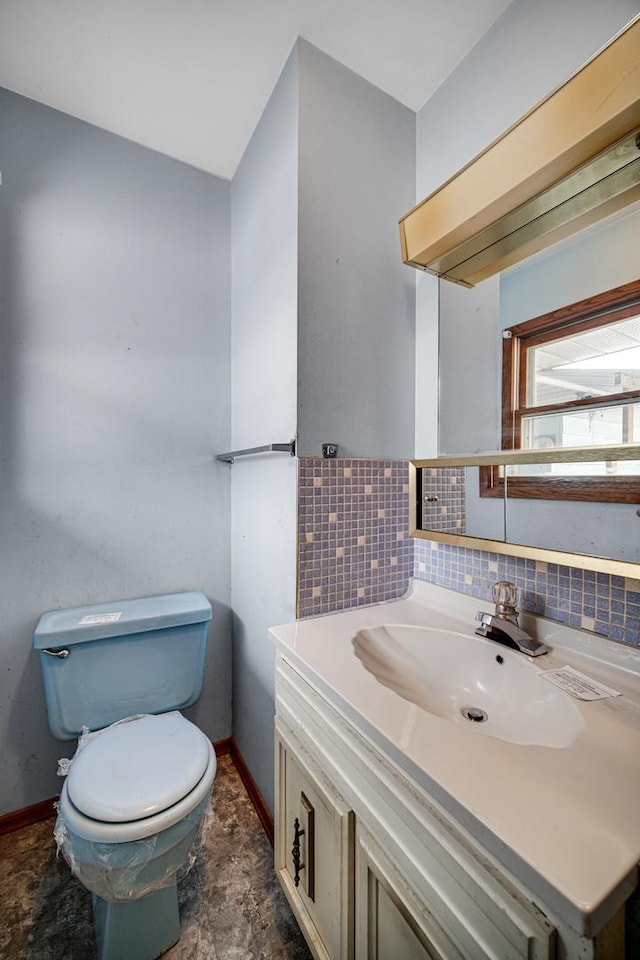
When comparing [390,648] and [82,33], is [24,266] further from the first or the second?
[390,648]

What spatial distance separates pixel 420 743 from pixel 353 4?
69.8 inches

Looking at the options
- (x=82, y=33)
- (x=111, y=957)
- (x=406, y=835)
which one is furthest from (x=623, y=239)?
(x=111, y=957)

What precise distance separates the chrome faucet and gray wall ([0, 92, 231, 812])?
108cm

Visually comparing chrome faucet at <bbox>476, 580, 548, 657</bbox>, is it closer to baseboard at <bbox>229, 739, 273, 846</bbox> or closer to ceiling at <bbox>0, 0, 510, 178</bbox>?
baseboard at <bbox>229, 739, 273, 846</bbox>

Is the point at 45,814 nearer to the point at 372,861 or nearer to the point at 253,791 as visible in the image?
the point at 253,791

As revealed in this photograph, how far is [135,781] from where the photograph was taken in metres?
0.96

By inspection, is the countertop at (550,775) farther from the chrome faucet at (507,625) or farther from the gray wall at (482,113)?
the gray wall at (482,113)

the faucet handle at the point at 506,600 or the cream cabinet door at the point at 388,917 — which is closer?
the cream cabinet door at the point at 388,917

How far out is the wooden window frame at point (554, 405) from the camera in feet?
2.66

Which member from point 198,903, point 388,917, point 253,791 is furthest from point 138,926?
point 388,917

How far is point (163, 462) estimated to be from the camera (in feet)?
5.08

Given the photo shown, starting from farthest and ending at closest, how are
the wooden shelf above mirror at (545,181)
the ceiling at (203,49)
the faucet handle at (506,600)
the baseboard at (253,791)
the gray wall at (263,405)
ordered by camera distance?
the baseboard at (253,791)
the gray wall at (263,405)
the ceiling at (203,49)
the faucet handle at (506,600)
the wooden shelf above mirror at (545,181)

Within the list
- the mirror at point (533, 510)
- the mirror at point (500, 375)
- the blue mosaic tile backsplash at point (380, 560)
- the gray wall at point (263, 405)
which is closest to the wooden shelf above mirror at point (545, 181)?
the mirror at point (500, 375)

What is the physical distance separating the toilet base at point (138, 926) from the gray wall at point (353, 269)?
1.20m
